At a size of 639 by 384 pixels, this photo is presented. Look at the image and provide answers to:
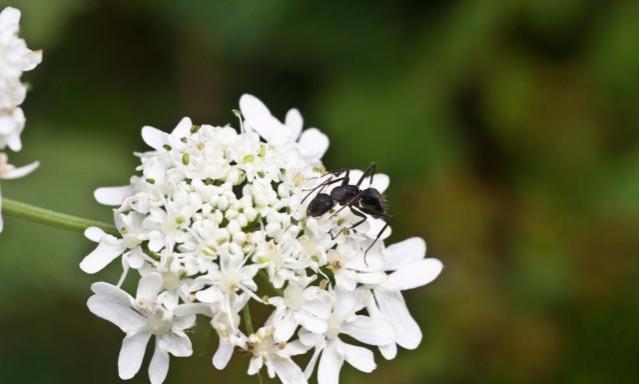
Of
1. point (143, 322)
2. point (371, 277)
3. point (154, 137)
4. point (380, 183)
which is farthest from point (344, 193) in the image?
point (143, 322)

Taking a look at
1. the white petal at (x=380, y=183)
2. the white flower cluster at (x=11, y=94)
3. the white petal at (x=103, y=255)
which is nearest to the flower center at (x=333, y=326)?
the white petal at (x=380, y=183)

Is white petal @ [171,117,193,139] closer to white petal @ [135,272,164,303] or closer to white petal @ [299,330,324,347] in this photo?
white petal @ [135,272,164,303]

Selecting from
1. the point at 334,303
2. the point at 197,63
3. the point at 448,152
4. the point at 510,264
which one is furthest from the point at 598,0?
the point at 334,303

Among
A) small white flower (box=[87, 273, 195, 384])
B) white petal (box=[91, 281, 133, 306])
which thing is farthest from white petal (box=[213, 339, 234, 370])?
white petal (box=[91, 281, 133, 306])

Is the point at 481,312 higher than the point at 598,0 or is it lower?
lower

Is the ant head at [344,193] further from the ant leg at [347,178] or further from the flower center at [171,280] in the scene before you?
Answer: the flower center at [171,280]

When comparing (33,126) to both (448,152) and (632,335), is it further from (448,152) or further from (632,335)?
(632,335)
